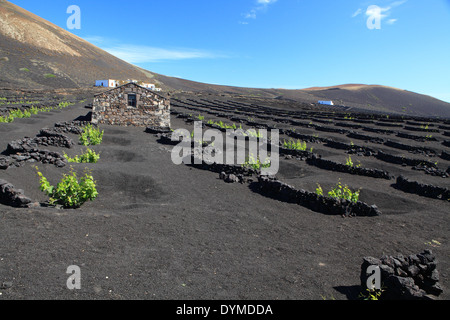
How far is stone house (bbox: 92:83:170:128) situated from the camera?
23078 millimetres

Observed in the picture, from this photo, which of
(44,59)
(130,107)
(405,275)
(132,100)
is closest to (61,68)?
(44,59)

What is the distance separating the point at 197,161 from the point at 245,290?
8.85m

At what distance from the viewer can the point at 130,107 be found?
23.6 metres

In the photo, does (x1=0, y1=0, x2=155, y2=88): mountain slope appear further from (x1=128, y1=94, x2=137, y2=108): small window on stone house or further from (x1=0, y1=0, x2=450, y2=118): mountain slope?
(x1=128, y1=94, x2=137, y2=108): small window on stone house

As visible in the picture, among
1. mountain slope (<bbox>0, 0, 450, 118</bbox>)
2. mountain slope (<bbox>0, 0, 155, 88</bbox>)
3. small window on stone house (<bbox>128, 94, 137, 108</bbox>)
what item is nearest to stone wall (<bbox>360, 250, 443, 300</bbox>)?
small window on stone house (<bbox>128, 94, 137, 108</bbox>)

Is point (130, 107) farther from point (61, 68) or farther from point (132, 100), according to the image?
point (61, 68)

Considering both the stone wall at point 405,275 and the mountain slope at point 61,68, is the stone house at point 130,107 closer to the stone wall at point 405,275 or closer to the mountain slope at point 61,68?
the stone wall at point 405,275

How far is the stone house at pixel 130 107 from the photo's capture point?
23.1 m

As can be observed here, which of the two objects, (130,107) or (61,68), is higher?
(61,68)

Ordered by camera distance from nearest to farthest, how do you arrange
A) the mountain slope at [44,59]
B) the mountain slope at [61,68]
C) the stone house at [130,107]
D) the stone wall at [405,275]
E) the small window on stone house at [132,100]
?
the stone wall at [405,275] < the stone house at [130,107] < the small window on stone house at [132,100] < the mountain slope at [44,59] < the mountain slope at [61,68]

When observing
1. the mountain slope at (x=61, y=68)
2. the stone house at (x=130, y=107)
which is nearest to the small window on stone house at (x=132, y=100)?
the stone house at (x=130, y=107)

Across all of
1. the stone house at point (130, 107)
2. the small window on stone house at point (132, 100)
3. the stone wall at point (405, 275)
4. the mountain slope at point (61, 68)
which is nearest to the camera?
the stone wall at point (405, 275)

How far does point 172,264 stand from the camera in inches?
212
